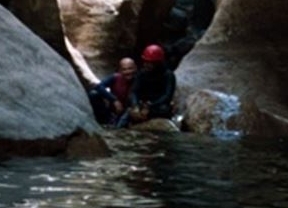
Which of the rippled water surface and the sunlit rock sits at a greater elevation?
the rippled water surface

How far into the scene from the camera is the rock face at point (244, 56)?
14.9 m

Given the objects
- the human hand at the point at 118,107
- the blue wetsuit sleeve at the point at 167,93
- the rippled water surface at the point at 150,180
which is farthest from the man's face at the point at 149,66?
the rippled water surface at the point at 150,180

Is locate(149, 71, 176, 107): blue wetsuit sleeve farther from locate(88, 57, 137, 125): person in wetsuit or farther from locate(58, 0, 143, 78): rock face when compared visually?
locate(58, 0, 143, 78): rock face

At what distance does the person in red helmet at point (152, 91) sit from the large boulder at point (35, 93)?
4778 millimetres

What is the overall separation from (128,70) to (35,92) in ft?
21.5

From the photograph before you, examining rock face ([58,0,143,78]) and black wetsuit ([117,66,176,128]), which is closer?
black wetsuit ([117,66,176,128])

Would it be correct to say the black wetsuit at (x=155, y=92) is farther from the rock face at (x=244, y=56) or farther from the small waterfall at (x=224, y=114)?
the rock face at (x=244, y=56)

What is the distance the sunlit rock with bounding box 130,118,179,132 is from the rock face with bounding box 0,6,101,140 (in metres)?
4.22

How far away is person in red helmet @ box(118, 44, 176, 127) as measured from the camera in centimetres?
1271

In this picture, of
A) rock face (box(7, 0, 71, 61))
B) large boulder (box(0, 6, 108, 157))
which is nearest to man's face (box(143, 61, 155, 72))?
rock face (box(7, 0, 71, 61))

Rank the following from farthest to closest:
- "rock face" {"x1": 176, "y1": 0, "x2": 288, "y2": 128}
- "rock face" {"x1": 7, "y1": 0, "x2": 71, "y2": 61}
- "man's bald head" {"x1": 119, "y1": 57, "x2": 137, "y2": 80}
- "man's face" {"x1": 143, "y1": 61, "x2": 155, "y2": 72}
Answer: "rock face" {"x1": 176, "y1": 0, "x2": 288, "y2": 128}, "rock face" {"x1": 7, "y1": 0, "x2": 71, "y2": 61}, "man's bald head" {"x1": 119, "y1": 57, "x2": 137, "y2": 80}, "man's face" {"x1": 143, "y1": 61, "x2": 155, "y2": 72}

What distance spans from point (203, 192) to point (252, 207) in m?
0.63

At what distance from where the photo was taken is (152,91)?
13359 millimetres

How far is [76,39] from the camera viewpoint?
17.8 meters
